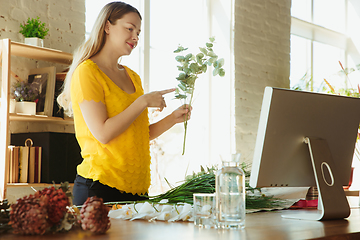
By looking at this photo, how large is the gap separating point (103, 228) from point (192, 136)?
3299mm

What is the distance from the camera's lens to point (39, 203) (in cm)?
88

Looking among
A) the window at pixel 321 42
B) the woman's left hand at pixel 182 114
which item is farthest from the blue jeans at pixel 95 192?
the window at pixel 321 42

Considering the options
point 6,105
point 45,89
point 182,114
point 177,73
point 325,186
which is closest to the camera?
point 325,186

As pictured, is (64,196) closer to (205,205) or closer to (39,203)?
(39,203)

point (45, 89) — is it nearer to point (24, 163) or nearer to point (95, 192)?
point (24, 163)

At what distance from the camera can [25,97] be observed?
2.66 meters

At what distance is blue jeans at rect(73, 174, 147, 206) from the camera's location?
1.69 meters

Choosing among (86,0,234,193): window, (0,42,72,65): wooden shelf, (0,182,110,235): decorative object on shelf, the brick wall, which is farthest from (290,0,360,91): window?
(0,182,110,235): decorative object on shelf

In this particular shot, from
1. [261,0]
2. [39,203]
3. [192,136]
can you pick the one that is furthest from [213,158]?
[39,203]

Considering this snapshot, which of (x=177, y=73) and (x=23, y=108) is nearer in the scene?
(x=23, y=108)

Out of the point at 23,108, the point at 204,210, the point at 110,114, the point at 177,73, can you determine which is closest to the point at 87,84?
the point at 110,114

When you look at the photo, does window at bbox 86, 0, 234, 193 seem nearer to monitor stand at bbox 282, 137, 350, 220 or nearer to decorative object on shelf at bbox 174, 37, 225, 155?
decorative object on shelf at bbox 174, 37, 225, 155

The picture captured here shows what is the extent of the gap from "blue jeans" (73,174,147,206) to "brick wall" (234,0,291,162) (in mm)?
2722

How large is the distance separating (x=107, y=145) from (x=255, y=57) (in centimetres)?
315
